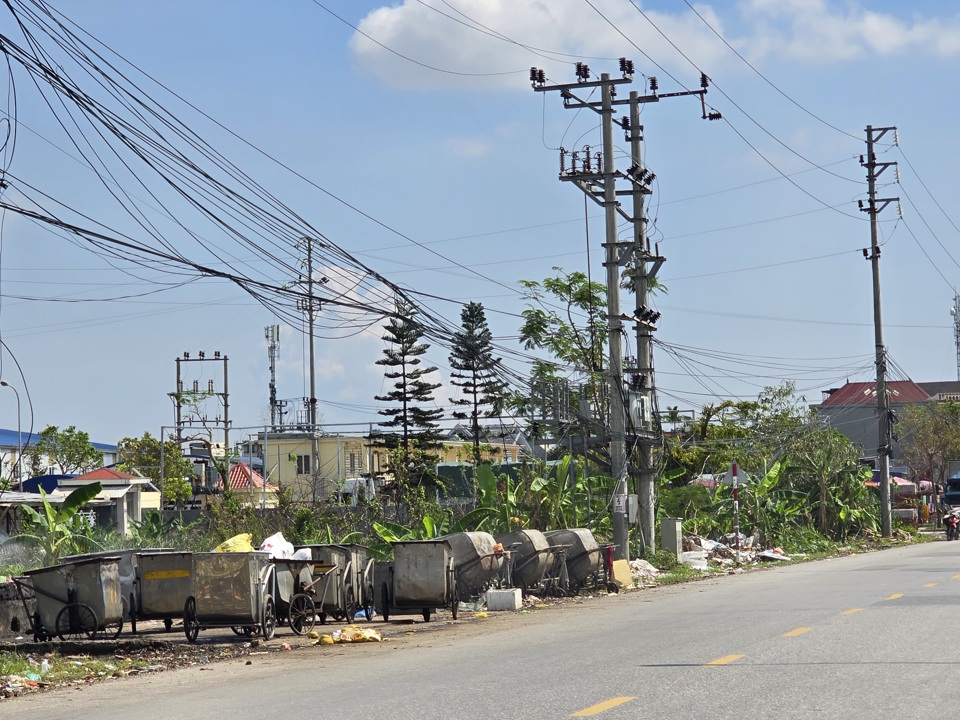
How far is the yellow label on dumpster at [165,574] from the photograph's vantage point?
17125 millimetres

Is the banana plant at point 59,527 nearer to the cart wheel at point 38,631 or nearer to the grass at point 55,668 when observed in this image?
the cart wheel at point 38,631

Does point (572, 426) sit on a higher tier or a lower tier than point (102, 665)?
higher

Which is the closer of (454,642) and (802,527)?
(454,642)

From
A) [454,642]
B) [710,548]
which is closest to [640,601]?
[454,642]

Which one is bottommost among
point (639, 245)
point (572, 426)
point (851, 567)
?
point (851, 567)

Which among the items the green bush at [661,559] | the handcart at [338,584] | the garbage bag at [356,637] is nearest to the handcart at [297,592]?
the handcart at [338,584]

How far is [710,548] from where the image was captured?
3678 centimetres

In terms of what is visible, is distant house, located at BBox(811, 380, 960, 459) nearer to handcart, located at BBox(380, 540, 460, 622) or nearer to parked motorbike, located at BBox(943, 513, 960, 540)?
parked motorbike, located at BBox(943, 513, 960, 540)

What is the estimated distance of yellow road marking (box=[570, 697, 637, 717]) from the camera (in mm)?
9094

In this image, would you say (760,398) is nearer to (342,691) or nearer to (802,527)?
(802,527)

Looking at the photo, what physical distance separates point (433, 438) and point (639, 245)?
134ft

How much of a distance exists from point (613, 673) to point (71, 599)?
342 inches

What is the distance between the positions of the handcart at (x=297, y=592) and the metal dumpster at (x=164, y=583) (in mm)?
1300

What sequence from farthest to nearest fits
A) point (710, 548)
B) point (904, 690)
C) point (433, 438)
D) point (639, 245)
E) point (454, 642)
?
point (433, 438) → point (710, 548) → point (639, 245) → point (454, 642) → point (904, 690)
